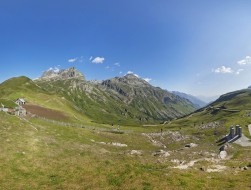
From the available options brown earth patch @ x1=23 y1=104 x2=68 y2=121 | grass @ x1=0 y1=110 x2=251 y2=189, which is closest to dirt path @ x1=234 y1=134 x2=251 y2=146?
grass @ x1=0 y1=110 x2=251 y2=189

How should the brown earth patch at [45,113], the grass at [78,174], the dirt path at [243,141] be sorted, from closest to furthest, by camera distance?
the grass at [78,174]
the dirt path at [243,141]
the brown earth patch at [45,113]

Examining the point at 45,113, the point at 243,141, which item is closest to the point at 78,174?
the point at 243,141

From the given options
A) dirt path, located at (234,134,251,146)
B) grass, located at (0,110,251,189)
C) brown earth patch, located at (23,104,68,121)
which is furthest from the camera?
brown earth patch, located at (23,104,68,121)

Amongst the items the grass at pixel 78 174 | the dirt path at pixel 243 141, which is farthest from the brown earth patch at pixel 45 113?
the dirt path at pixel 243 141

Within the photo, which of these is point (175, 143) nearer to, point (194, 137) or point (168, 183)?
point (194, 137)

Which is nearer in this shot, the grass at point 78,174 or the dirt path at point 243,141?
the grass at point 78,174

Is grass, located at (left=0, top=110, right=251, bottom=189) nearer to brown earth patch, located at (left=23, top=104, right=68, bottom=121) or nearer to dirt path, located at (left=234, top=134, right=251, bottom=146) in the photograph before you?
dirt path, located at (left=234, top=134, right=251, bottom=146)

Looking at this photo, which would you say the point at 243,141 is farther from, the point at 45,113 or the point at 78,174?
the point at 45,113

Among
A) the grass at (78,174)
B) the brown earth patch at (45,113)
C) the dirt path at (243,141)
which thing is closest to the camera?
the grass at (78,174)

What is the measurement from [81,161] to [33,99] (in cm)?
14553

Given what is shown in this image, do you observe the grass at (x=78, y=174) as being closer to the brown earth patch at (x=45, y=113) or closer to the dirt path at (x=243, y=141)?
the dirt path at (x=243, y=141)

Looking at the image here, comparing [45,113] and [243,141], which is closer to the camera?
[243,141]

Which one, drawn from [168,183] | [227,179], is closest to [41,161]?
[168,183]

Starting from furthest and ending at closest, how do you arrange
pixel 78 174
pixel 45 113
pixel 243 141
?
pixel 45 113 → pixel 243 141 → pixel 78 174
